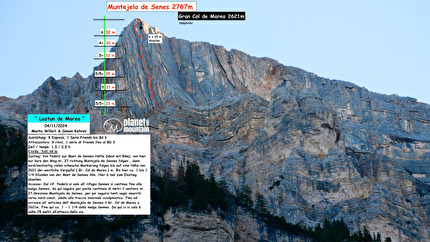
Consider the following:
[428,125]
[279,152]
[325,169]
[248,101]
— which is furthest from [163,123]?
[428,125]

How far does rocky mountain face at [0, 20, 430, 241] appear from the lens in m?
113

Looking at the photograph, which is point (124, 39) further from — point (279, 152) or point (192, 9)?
point (192, 9)

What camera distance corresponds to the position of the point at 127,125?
413ft

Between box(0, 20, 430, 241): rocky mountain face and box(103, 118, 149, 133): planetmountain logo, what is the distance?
2103 mm

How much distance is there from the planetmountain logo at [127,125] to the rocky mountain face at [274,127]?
2.10 m

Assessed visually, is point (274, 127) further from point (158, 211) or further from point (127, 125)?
point (158, 211)

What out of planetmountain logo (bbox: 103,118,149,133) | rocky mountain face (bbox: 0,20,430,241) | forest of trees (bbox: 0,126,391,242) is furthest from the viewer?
planetmountain logo (bbox: 103,118,149,133)

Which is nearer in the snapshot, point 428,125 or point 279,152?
point 279,152

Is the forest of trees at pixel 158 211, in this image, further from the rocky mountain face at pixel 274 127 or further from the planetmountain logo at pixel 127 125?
the planetmountain logo at pixel 127 125

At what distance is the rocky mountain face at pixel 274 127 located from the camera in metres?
113

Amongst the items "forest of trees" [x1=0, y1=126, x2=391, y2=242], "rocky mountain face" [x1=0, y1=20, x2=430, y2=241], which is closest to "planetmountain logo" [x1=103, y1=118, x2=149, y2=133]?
"rocky mountain face" [x1=0, y1=20, x2=430, y2=241]

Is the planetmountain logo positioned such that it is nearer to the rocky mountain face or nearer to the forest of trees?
the rocky mountain face

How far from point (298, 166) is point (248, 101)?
1332 inches

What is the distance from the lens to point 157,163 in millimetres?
115500
